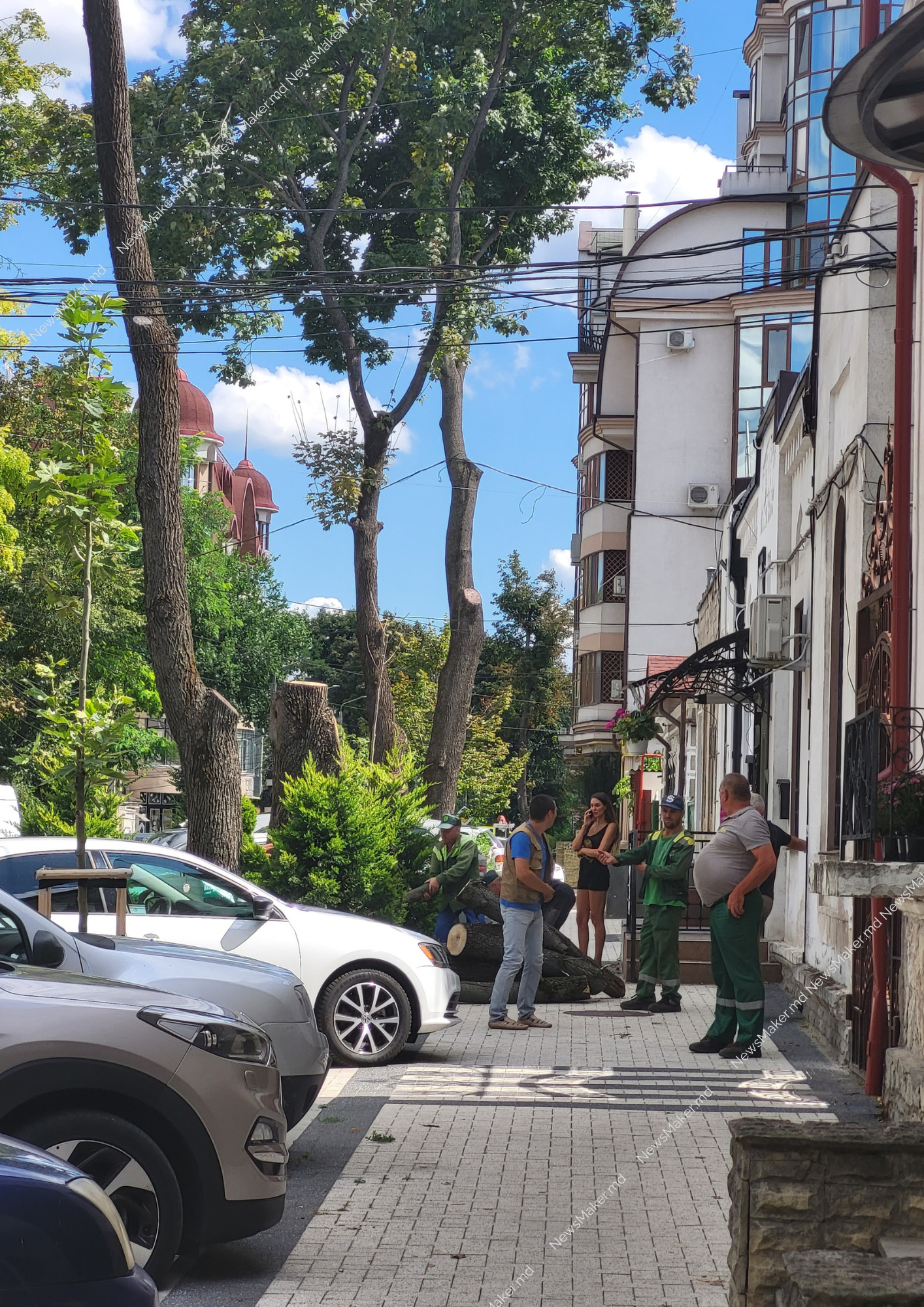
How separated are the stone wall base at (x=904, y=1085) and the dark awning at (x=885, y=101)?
4.18 meters

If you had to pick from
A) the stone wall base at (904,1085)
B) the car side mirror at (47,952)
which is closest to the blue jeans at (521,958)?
the stone wall base at (904,1085)

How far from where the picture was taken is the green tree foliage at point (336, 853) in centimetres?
1398

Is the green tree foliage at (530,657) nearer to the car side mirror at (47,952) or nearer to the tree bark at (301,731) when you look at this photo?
the tree bark at (301,731)

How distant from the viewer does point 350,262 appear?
23.8 meters

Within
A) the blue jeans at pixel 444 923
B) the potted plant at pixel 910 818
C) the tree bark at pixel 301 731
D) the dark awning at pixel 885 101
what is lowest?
the blue jeans at pixel 444 923

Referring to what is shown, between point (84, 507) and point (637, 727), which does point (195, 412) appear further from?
point (84, 507)

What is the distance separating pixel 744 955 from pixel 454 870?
395 centimetres

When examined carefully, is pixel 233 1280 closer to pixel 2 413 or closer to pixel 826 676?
pixel 826 676

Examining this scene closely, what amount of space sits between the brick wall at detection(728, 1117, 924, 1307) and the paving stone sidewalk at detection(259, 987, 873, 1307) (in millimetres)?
826

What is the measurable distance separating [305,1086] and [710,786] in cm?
1855

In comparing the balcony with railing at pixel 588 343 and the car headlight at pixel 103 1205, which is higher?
the balcony with railing at pixel 588 343

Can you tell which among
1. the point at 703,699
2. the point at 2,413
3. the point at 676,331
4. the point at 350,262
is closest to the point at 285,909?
the point at 703,699

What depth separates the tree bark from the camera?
1612 centimetres

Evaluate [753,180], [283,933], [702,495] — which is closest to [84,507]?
→ [283,933]
